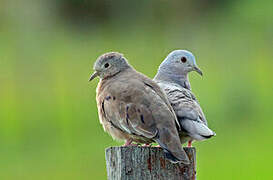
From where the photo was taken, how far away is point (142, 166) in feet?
13.8

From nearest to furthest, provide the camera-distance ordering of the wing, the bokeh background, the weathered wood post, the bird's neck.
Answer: the weathered wood post
the wing
the bird's neck
the bokeh background

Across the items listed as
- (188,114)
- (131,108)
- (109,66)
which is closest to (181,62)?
(109,66)

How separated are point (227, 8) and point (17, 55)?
500 cm

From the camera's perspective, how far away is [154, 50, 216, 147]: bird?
4.99 metres

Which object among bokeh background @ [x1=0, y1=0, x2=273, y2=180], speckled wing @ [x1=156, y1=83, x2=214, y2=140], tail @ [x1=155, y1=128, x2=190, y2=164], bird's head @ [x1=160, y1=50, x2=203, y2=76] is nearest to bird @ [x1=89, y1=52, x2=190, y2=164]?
tail @ [x1=155, y1=128, x2=190, y2=164]

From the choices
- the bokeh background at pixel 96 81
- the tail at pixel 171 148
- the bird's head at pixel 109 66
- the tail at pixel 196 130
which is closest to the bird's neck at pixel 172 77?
the bird's head at pixel 109 66

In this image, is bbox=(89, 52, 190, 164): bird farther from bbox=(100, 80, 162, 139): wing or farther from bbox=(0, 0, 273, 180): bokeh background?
bbox=(0, 0, 273, 180): bokeh background

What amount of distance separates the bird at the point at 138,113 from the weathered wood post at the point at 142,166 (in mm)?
47

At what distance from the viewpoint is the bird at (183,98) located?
4.99 meters

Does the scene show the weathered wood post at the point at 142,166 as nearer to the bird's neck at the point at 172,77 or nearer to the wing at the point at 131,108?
the wing at the point at 131,108

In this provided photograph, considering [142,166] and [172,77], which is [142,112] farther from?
[172,77]

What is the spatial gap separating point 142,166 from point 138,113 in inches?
23.8

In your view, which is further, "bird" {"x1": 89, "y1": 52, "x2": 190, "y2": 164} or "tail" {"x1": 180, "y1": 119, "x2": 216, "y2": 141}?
"tail" {"x1": 180, "y1": 119, "x2": 216, "y2": 141}

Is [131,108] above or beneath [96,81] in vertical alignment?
beneath
